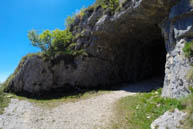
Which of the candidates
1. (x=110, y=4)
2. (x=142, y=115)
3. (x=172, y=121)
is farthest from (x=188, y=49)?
(x=110, y=4)

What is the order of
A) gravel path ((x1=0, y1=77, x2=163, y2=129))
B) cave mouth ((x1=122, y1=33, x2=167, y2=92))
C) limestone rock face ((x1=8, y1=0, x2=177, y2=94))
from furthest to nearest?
1. cave mouth ((x1=122, y1=33, x2=167, y2=92))
2. limestone rock face ((x1=8, y1=0, x2=177, y2=94))
3. gravel path ((x1=0, y1=77, x2=163, y2=129))

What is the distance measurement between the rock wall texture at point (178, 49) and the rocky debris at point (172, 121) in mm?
2281

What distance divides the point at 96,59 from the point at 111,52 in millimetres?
2826

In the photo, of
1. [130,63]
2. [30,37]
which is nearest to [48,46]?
[30,37]

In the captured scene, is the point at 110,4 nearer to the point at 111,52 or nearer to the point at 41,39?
the point at 111,52

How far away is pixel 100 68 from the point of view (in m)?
19.1

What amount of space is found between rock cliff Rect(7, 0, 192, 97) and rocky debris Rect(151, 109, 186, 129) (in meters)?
4.06

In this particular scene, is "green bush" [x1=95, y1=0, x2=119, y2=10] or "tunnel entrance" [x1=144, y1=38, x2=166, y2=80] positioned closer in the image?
"green bush" [x1=95, y1=0, x2=119, y2=10]

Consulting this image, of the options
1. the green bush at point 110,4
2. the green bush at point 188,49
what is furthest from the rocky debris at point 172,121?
the green bush at point 110,4

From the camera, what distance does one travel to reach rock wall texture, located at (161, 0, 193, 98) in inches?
302

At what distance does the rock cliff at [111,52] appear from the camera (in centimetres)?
1059

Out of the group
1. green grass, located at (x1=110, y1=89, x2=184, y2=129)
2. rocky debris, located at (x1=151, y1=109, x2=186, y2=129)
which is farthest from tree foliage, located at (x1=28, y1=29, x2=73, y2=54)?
rocky debris, located at (x1=151, y1=109, x2=186, y2=129)

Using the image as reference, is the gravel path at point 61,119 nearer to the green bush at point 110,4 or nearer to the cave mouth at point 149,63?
the green bush at point 110,4

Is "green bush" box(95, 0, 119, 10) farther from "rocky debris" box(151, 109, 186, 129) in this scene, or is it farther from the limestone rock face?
"rocky debris" box(151, 109, 186, 129)
